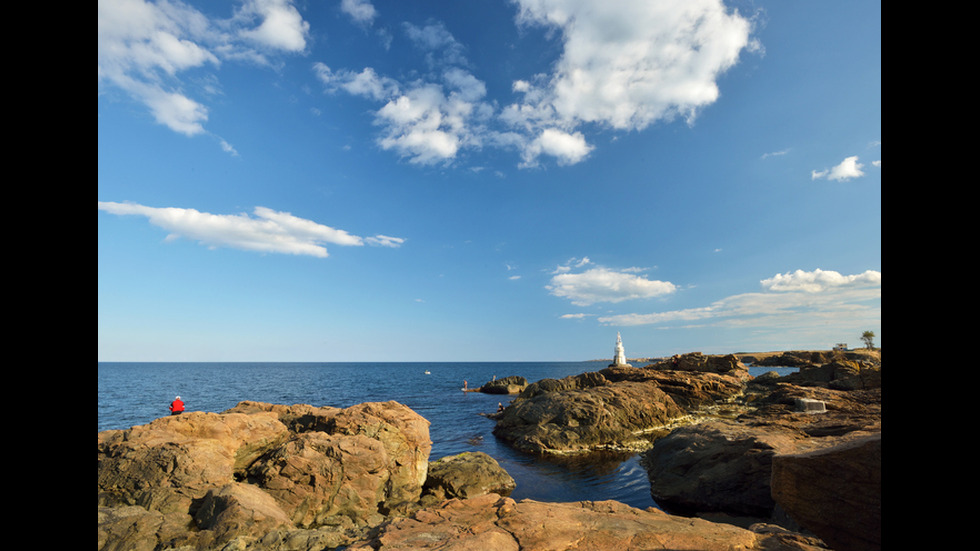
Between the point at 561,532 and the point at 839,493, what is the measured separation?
13.1ft

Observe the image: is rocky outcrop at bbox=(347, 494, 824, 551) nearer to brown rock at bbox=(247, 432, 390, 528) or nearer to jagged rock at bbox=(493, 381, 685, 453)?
brown rock at bbox=(247, 432, 390, 528)

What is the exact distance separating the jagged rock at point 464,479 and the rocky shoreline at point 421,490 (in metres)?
0.05

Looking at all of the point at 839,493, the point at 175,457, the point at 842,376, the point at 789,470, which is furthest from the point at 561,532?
the point at 842,376

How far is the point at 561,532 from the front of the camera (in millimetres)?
6691

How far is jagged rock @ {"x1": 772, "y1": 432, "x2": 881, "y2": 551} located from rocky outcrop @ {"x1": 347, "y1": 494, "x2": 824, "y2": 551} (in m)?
0.60

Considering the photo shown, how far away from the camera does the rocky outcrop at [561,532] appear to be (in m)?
6.16

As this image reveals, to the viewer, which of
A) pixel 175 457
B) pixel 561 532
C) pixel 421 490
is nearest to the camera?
pixel 561 532

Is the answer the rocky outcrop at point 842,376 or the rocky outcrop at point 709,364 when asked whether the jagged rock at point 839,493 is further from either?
the rocky outcrop at point 709,364

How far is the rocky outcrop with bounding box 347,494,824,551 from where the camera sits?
20.2 ft

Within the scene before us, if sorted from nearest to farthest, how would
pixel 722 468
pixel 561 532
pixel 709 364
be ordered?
pixel 561 532
pixel 722 468
pixel 709 364

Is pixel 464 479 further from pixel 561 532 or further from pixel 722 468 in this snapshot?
pixel 722 468

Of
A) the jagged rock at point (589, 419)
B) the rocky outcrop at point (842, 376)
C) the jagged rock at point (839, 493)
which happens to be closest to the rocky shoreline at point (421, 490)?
the jagged rock at point (839, 493)

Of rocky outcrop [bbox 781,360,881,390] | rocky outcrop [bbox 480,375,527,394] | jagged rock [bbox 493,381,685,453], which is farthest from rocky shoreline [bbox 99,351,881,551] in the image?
rocky outcrop [bbox 480,375,527,394]

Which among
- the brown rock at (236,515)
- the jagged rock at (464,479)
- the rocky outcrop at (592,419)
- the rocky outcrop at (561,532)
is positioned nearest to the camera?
the rocky outcrop at (561,532)
